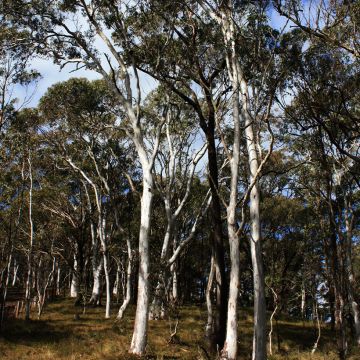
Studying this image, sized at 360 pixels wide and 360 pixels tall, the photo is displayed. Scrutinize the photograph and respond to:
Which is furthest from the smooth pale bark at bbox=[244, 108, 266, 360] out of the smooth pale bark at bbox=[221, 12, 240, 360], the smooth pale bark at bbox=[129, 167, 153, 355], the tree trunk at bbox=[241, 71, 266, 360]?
the smooth pale bark at bbox=[129, 167, 153, 355]

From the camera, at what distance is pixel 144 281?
11.4 metres

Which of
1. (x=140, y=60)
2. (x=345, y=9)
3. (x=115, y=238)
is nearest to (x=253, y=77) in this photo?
(x=345, y=9)

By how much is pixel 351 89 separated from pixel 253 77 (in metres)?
2.62

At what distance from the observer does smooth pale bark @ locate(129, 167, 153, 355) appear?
10.9 meters

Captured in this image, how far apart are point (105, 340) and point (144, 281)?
13.2ft

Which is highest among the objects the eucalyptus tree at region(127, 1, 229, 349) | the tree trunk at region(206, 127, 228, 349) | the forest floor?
the eucalyptus tree at region(127, 1, 229, 349)

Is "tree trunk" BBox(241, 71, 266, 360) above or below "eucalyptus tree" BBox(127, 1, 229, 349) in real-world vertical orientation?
below

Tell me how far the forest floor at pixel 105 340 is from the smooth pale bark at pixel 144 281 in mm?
429

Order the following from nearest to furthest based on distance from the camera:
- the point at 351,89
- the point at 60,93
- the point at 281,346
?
the point at 351,89 → the point at 281,346 → the point at 60,93

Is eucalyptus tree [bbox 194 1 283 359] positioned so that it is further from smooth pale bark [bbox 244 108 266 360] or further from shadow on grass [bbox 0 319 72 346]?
shadow on grass [bbox 0 319 72 346]

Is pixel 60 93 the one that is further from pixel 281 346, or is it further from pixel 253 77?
pixel 281 346

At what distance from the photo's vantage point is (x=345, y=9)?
882 centimetres

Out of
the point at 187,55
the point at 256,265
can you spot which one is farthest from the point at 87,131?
the point at 256,265

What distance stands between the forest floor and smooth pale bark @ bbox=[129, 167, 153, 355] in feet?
1.41
